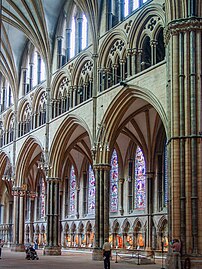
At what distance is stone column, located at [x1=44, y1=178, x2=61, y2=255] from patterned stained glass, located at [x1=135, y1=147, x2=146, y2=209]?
241 inches

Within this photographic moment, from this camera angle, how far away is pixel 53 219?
124 feet

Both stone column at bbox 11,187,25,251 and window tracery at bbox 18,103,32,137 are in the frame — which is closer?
stone column at bbox 11,187,25,251

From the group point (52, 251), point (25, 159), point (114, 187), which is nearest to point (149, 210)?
point (114, 187)

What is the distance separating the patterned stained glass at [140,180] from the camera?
38656 mm

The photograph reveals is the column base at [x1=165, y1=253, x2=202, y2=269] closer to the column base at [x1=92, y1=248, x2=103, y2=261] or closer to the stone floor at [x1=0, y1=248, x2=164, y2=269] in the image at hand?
the stone floor at [x1=0, y1=248, x2=164, y2=269]

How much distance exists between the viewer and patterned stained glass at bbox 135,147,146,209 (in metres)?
38.7

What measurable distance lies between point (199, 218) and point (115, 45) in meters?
13.8

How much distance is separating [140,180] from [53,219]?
7268 mm

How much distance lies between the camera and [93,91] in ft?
110

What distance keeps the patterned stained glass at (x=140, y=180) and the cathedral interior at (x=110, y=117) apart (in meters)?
0.08

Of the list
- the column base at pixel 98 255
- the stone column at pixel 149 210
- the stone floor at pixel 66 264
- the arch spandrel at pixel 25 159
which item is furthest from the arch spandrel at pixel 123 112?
the arch spandrel at pixel 25 159

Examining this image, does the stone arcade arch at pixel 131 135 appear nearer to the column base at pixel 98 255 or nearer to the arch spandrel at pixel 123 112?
the arch spandrel at pixel 123 112

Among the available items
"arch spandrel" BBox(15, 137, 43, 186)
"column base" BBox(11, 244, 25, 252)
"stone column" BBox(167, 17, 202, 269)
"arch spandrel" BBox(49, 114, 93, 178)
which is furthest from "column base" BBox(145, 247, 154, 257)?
"arch spandrel" BBox(15, 137, 43, 186)

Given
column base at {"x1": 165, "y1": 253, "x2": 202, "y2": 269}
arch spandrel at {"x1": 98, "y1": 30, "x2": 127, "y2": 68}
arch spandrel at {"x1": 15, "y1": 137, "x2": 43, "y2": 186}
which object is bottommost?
column base at {"x1": 165, "y1": 253, "x2": 202, "y2": 269}
